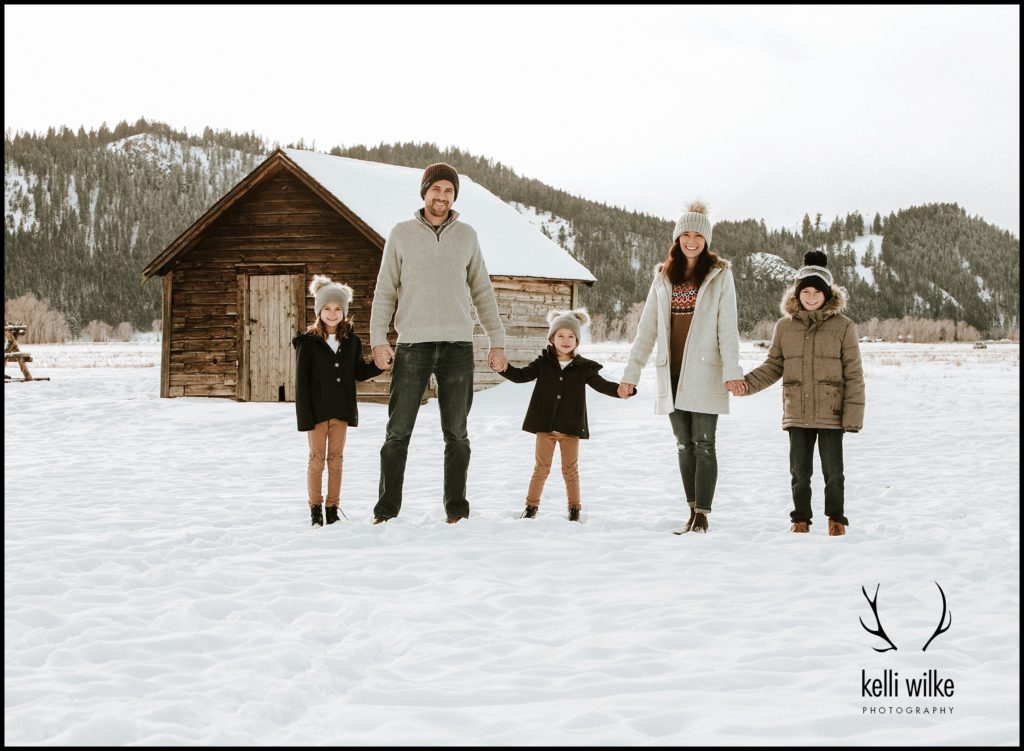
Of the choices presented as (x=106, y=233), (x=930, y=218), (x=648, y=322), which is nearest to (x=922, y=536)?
(x=648, y=322)

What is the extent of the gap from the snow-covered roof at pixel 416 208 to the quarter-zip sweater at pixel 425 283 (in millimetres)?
9616

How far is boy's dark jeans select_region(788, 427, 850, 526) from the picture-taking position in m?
6.00

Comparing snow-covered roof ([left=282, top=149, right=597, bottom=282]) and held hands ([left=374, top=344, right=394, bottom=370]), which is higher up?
snow-covered roof ([left=282, top=149, right=597, bottom=282])

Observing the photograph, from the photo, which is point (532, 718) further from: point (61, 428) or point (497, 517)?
point (61, 428)

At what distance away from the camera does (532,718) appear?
10.2ft

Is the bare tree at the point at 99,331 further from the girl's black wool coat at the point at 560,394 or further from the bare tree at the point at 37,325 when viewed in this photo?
the girl's black wool coat at the point at 560,394

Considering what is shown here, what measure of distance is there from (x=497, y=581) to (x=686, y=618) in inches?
41.3

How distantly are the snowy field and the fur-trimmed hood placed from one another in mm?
1388

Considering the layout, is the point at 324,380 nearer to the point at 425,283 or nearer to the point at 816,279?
the point at 425,283

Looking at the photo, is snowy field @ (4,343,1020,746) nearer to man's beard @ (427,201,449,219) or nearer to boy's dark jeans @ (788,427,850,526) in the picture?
boy's dark jeans @ (788,427,850,526)

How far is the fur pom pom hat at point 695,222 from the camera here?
6.20 meters

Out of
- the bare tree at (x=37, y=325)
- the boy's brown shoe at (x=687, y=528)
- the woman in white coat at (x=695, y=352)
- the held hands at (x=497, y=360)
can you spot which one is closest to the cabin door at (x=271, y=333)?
the held hands at (x=497, y=360)

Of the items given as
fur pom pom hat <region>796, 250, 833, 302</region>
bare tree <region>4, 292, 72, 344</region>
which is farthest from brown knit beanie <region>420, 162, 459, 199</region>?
bare tree <region>4, 292, 72, 344</region>

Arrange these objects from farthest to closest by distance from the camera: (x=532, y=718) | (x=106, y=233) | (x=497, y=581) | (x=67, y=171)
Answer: (x=67, y=171)
(x=106, y=233)
(x=497, y=581)
(x=532, y=718)
